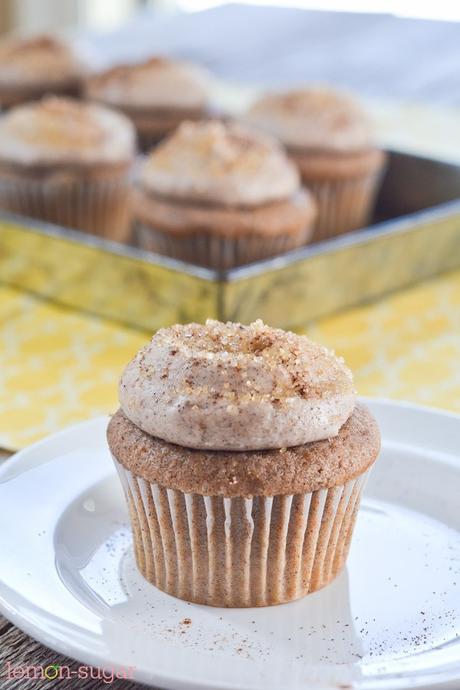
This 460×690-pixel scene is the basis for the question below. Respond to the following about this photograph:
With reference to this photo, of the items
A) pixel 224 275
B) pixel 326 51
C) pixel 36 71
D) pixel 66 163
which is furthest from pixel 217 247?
pixel 326 51

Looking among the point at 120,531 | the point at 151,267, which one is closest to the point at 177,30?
the point at 151,267

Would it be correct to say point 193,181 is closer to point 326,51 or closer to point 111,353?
point 111,353

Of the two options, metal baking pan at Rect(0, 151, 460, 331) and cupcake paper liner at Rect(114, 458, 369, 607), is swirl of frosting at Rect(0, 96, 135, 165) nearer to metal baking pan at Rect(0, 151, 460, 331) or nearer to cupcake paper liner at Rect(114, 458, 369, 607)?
metal baking pan at Rect(0, 151, 460, 331)

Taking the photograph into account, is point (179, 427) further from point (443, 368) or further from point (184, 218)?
point (184, 218)

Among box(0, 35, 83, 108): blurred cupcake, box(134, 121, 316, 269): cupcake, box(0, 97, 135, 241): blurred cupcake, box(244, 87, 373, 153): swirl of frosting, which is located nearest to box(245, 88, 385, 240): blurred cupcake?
box(244, 87, 373, 153): swirl of frosting

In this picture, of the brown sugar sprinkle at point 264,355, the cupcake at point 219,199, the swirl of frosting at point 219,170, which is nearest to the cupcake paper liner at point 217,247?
the cupcake at point 219,199

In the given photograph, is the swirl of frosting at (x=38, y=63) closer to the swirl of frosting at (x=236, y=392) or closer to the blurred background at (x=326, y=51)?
the blurred background at (x=326, y=51)
